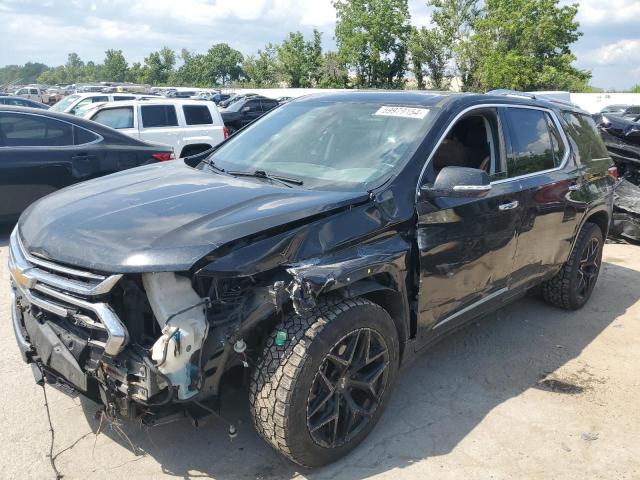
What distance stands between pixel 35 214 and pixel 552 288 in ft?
13.9

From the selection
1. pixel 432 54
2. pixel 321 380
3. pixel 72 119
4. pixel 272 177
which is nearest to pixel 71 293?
pixel 321 380

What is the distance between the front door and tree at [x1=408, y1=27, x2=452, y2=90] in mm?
46522

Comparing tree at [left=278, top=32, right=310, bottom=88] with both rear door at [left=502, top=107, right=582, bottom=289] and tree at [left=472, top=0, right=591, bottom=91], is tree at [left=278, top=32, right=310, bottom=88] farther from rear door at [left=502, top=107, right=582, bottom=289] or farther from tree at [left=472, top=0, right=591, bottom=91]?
rear door at [left=502, top=107, right=582, bottom=289]

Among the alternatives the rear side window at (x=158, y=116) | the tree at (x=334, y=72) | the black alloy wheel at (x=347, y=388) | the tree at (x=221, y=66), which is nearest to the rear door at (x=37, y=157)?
the rear side window at (x=158, y=116)

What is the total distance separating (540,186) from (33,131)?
19.6ft

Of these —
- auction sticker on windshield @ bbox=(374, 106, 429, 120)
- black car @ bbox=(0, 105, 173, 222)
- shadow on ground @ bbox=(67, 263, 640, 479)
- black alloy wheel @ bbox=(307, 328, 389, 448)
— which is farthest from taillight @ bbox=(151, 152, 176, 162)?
black alloy wheel @ bbox=(307, 328, 389, 448)

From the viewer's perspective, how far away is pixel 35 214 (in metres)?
3.20

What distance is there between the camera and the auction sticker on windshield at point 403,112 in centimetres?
364

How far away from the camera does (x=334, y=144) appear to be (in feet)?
12.1

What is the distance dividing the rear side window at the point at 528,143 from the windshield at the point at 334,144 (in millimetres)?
889

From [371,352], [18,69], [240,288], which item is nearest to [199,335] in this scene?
[240,288]

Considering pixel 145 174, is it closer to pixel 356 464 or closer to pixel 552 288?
pixel 356 464

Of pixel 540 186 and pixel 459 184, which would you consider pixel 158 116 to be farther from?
pixel 459 184

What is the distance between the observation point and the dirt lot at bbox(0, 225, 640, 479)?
2.94 metres
